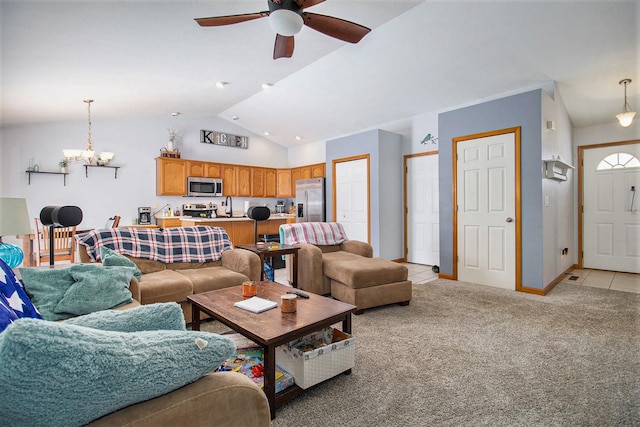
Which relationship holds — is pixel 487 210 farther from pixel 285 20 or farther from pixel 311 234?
pixel 285 20

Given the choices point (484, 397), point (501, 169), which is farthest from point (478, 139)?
point (484, 397)

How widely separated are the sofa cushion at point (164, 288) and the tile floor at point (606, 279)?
5.02 m

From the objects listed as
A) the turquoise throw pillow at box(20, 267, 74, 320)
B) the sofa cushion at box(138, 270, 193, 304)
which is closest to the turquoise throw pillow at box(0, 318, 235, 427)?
the turquoise throw pillow at box(20, 267, 74, 320)

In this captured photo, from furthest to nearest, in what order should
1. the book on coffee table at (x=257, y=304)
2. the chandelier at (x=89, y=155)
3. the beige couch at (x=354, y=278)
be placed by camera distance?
the chandelier at (x=89, y=155), the beige couch at (x=354, y=278), the book on coffee table at (x=257, y=304)

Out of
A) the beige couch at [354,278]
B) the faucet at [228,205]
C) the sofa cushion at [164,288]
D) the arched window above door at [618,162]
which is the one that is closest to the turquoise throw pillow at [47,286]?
the sofa cushion at [164,288]

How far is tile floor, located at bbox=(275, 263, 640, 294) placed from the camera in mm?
4191

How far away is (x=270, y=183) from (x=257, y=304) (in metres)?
6.27

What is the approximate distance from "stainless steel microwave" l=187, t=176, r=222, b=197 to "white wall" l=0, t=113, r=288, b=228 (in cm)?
34

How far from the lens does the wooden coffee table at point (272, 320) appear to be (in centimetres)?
163

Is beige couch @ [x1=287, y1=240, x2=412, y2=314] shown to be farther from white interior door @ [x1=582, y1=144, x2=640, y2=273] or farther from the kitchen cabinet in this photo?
the kitchen cabinet

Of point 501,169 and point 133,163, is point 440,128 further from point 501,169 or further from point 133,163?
point 133,163

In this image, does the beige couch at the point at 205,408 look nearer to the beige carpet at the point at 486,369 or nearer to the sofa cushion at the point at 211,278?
the beige carpet at the point at 486,369

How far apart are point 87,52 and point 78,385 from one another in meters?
3.52

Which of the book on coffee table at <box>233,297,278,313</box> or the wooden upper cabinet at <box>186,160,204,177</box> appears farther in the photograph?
the wooden upper cabinet at <box>186,160,204,177</box>
